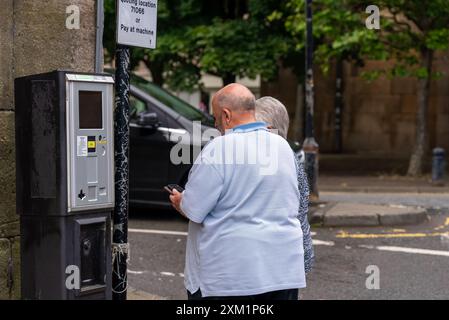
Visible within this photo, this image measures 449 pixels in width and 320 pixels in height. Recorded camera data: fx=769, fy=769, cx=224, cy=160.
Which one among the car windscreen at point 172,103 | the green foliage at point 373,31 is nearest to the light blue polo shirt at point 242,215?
the car windscreen at point 172,103

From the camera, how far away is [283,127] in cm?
405

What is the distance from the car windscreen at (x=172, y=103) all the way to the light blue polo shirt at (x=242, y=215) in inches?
261

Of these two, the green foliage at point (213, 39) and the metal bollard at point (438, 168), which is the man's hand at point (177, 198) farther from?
the green foliage at point (213, 39)

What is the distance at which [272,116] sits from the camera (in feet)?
13.0

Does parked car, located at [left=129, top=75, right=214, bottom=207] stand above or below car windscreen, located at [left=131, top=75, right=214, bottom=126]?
below

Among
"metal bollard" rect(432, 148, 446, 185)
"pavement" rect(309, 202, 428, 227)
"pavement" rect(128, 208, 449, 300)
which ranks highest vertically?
"metal bollard" rect(432, 148, 446, 185)

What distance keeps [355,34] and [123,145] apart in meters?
10.7

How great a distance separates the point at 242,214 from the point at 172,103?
7203 mm

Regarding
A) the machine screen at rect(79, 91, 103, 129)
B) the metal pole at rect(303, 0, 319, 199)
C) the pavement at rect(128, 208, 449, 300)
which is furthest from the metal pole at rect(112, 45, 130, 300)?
the metal pole at rect(303, 0, 319, 199)

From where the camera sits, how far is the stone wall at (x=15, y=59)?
4910mm

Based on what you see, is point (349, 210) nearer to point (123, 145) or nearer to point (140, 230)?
point (140, 230)

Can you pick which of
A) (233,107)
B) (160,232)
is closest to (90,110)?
(233,107)

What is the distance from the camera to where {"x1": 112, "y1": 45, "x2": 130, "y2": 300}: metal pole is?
4527mm

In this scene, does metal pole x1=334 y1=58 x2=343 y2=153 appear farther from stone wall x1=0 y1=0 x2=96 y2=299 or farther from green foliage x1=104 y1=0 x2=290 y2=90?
stone wall x1=0 y1=0 x2=96 y2=299
